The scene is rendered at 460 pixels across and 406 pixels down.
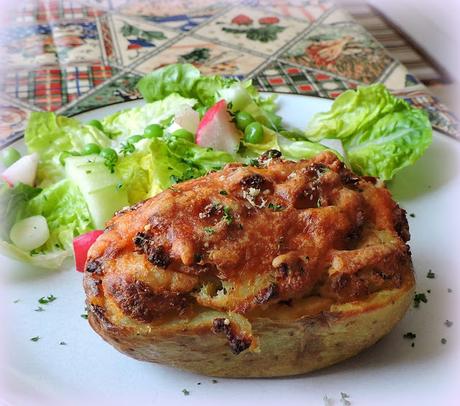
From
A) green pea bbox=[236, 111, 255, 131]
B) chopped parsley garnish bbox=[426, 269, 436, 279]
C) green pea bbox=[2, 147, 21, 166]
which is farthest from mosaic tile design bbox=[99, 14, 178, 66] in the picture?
chopped parsley garnish bbox=[426, 269, 436, 279]

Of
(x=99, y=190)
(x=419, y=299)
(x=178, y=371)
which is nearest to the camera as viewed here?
(x=178, y=371)

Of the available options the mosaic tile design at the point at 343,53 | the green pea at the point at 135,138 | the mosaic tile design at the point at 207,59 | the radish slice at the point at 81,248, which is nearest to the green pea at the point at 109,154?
the green pea at the point at 135,138

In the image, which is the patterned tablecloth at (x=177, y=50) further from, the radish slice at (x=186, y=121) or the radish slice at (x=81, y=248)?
the radish slice at (x=81, y=248)

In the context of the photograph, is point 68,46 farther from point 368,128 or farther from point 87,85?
point 368,128

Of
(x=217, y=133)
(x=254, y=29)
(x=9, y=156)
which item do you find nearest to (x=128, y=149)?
(x=217, y=133)

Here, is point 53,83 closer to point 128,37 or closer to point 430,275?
point 128,37

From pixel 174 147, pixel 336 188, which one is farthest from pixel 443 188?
pixel 174 147
